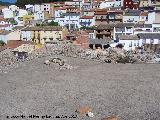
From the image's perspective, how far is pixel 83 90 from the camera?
25.6 metres

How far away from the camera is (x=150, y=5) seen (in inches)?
2426

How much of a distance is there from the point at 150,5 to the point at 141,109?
42492mm

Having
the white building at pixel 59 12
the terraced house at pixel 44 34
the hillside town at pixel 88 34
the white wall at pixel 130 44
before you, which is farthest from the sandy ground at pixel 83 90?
the white building at pixel 59 12

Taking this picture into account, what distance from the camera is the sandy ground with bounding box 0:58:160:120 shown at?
21.0 m

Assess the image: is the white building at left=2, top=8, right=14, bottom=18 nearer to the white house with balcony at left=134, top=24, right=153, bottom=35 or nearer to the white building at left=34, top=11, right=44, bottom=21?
the white building at left=34, top=11, right=44, bottom=21

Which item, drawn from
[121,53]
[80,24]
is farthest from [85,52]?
[80,24]

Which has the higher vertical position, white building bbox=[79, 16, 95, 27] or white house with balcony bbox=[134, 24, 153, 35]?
white building bbox=[79, 16, 95, 27]

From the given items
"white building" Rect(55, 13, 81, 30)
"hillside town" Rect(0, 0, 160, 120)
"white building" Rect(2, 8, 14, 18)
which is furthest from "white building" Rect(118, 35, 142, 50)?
"white building" Rect(2, 8, 14, 18)

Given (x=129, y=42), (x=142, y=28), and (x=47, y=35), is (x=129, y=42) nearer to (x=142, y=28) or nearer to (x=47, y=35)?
(x=142, y=28)

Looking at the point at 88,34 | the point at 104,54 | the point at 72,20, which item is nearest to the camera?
the point at 104,54

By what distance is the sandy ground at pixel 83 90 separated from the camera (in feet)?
68.9

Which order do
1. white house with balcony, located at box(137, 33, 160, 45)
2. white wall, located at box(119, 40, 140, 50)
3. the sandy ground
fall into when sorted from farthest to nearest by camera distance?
white house with balcony, located at box(137, 33, 160, 45) < white wall, located at box(119, 40, 140, 50) < the sandy ground

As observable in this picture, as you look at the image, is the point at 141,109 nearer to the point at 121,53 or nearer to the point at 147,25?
the point at 121,53

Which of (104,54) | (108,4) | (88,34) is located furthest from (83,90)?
(108,4)
